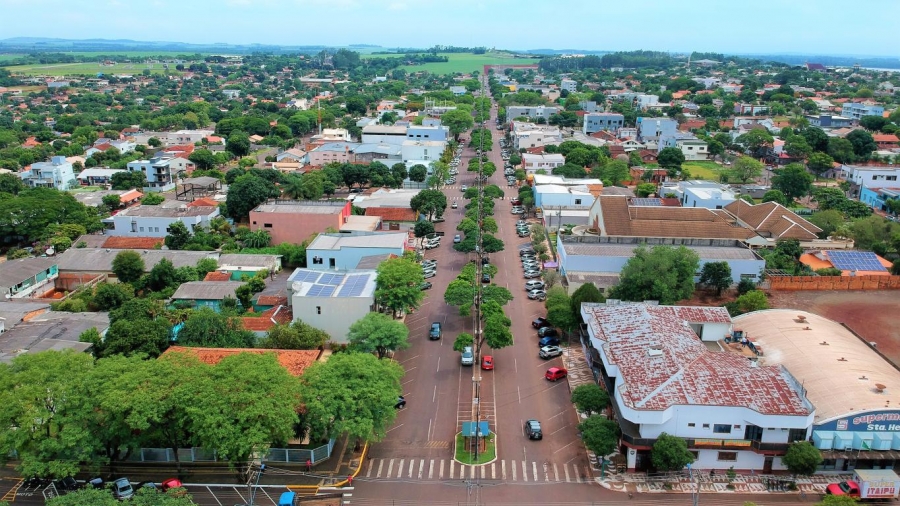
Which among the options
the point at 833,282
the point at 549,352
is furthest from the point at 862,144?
the point at 549,352

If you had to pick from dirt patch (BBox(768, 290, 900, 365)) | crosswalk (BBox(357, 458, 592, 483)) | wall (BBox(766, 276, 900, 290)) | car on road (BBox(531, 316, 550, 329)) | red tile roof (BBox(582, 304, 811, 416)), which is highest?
red tile roof (BBox(582, 304, 811, 416))

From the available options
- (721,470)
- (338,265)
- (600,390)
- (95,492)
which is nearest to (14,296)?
(338,265)

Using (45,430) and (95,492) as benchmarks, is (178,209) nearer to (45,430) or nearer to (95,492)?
(45,430)

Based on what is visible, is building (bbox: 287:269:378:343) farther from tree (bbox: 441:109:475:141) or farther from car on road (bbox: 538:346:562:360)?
tree (bbox: 441:109:475:141)

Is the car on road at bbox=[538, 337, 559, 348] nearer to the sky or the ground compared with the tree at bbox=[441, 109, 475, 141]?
nearer to the ground

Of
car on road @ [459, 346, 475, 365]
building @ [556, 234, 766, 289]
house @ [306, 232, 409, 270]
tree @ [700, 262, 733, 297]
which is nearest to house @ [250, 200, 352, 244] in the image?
house @ [306, 232, 409, 270]

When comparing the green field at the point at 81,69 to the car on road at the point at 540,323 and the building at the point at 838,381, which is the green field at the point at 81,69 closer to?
the car on road at the point at 540,323
